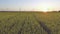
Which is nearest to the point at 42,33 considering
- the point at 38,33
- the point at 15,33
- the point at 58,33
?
the point at 38,33

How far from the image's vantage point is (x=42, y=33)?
10711 mm

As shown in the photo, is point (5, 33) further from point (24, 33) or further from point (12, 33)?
point (24, 33)

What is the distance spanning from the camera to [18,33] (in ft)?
35.1

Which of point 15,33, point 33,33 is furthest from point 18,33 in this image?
point 33,33

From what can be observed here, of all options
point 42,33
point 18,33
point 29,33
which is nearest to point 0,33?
point 18,33

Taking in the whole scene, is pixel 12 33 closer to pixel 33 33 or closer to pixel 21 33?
pixel 21 33

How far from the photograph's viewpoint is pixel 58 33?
35.3 ft

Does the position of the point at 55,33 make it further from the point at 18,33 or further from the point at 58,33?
the point at 18,33

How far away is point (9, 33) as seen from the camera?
34.4ft

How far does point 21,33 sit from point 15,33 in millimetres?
370

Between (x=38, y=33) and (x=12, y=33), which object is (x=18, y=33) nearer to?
(x=12, y=33)

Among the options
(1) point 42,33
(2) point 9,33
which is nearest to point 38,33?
(1) point 42,33

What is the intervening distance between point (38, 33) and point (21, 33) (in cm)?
105

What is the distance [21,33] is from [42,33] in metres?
1.31
